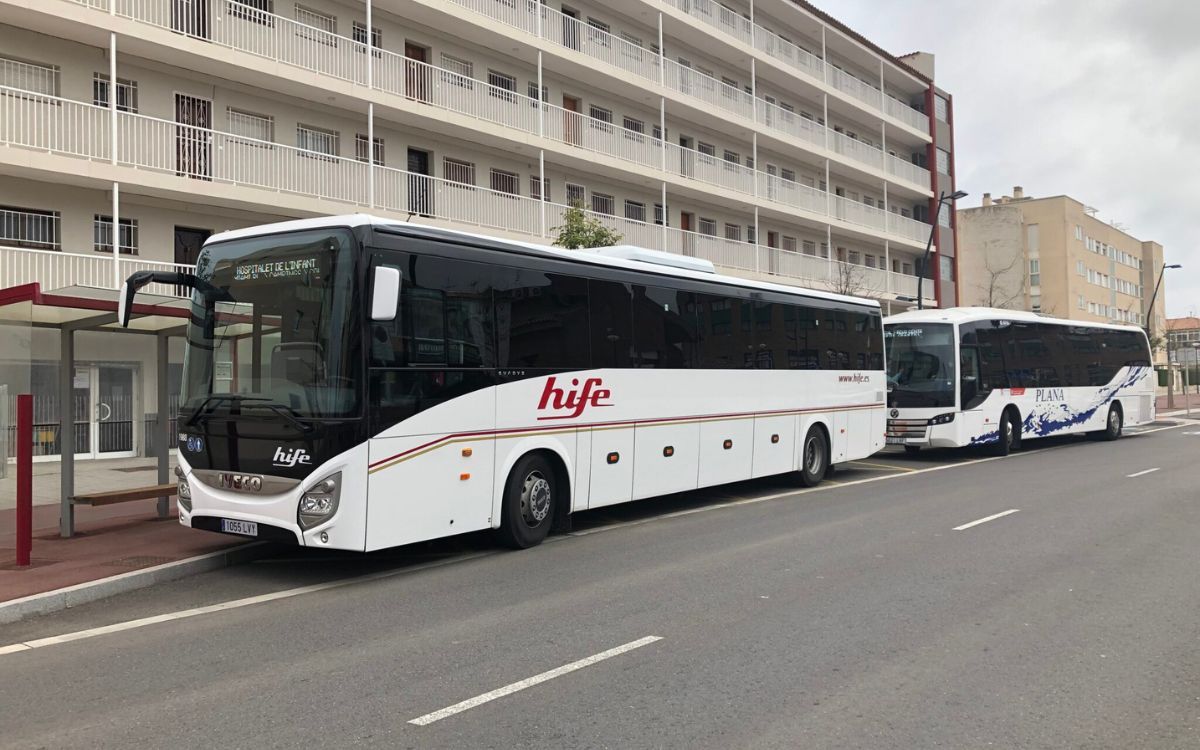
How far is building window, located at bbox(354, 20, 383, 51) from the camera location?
76.7 feet

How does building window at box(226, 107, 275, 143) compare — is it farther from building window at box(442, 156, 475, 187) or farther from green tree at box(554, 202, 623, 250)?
green tree at box(554, 202, 623, 250)

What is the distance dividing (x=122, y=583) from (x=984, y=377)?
1778 centimetres

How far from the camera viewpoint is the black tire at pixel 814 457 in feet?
48.7

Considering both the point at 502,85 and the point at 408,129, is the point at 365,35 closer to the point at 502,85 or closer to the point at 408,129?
the point at 408,129

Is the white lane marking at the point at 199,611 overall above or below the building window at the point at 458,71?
below

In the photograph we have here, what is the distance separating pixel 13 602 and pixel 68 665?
1.71 metres

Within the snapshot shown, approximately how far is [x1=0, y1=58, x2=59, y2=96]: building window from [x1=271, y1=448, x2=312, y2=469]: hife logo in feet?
47.3

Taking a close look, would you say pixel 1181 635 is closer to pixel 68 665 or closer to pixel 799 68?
pixel 68 665

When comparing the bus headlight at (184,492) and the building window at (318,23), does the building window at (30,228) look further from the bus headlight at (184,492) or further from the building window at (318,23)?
the bus headlight at (184,492)

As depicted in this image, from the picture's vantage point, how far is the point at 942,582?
24.8 feet

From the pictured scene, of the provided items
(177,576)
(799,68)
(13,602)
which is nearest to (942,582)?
(177,576)

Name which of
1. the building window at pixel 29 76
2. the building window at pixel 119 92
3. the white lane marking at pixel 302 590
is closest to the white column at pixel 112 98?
the building window at pixel 119 92

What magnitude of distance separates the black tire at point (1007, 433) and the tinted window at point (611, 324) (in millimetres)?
13135

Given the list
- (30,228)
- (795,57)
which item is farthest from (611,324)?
(795,57)
